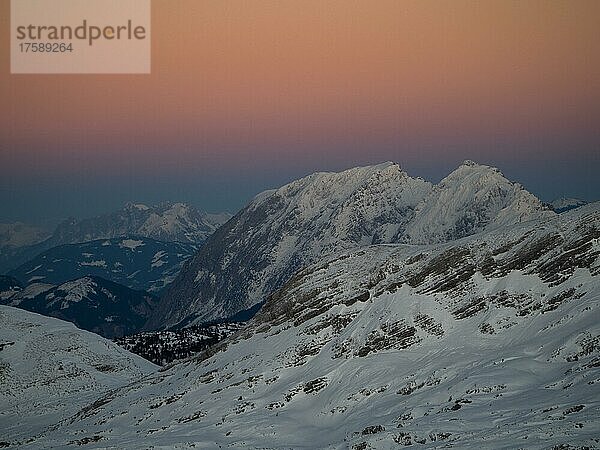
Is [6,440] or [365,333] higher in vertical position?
[365,333]

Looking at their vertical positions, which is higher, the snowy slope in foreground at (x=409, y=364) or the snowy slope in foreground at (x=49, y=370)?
the snowy slope in foreground at (x=409, y=364)

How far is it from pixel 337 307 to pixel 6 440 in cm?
4169

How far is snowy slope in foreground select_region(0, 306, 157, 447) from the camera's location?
301 ft

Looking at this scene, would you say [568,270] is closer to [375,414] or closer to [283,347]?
[375,414]

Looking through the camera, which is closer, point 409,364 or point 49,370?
point 409,364

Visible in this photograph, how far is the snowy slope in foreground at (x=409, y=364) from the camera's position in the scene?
141ft

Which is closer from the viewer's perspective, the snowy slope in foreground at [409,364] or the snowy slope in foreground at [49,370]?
the snowy slope in foreground at [409,364]

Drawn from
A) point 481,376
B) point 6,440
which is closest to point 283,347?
point 481,376

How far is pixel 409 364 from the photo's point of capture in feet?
197

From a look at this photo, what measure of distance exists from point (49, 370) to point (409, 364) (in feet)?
241

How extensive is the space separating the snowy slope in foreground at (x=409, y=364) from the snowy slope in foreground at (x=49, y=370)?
16.6 m

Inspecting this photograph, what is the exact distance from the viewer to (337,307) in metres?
75.4

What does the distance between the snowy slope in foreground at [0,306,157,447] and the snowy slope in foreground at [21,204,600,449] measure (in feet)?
54.5

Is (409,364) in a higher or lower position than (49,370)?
higher
